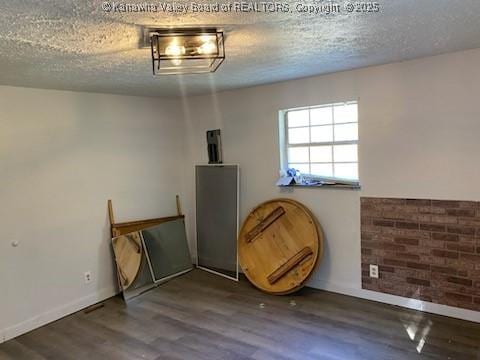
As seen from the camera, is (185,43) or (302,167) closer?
(185,43)

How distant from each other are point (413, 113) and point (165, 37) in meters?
2.27

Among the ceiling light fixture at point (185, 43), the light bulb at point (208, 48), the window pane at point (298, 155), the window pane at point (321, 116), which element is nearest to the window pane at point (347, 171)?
the window pane at point (298, 155)

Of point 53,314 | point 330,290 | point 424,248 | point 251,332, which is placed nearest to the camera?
point 251,332

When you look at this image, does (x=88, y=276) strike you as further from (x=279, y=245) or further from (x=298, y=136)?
(x=298, y=136)

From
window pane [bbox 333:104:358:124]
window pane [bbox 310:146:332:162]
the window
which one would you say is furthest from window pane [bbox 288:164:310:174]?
window pane [bbox 333:104:358:124]

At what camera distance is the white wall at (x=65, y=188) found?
3420mm

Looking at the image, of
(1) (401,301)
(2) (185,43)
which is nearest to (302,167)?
(1) (401,301)

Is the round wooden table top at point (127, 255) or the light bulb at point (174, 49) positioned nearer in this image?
the light bulb at point (174, 49)

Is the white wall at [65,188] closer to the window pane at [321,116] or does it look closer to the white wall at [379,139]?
the white wall at [379,139]

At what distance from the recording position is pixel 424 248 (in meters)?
3.36

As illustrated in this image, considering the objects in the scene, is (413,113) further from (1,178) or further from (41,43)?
(1,178)

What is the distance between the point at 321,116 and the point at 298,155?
0.50m

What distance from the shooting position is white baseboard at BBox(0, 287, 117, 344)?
337 centimetres

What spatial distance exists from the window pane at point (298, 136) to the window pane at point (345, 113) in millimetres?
366
